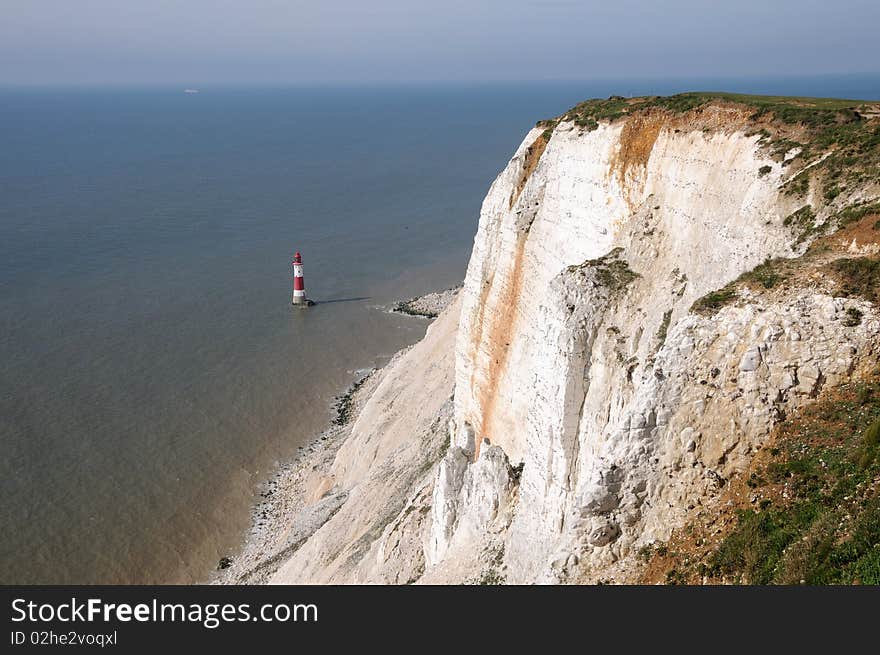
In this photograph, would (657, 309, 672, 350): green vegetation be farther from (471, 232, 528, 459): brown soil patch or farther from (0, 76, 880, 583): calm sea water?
(0, 76, 880, 583): calm sea water

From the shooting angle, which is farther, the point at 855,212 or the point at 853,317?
the point at 855,212

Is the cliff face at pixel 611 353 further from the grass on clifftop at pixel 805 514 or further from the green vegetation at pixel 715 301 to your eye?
the grass on clifftop at pixel 805 514

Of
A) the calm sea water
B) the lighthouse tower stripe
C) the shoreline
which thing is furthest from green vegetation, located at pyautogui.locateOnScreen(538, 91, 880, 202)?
the lighthouse tower stripe

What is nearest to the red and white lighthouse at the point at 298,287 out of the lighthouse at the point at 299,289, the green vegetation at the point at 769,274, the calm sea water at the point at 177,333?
the lighthouse at the point at 299,289

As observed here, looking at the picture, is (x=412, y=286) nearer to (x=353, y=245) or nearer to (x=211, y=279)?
(x=353, y=245)

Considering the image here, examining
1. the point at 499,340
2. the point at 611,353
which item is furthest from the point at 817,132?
the point at 499,340

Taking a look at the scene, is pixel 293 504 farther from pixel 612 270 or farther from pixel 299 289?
pixel 299 289
